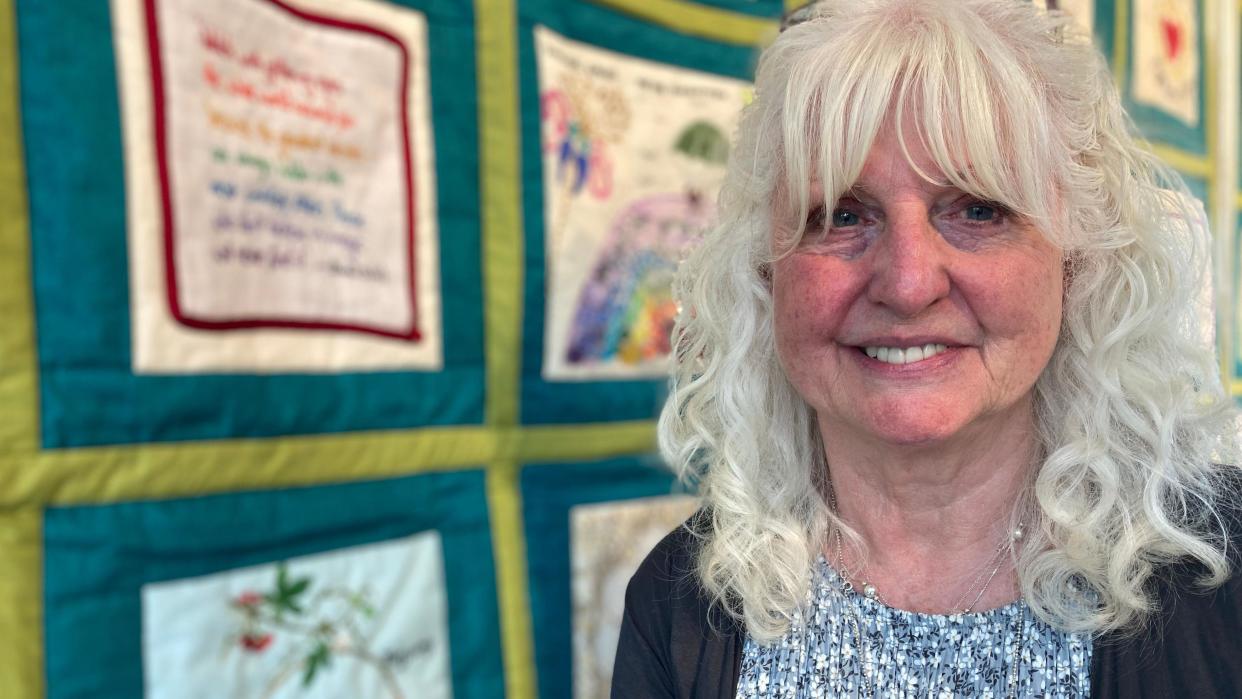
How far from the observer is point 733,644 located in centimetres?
101

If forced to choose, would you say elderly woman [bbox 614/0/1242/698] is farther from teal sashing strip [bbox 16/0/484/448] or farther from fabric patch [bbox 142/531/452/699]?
teal sashing strip [bbox 16/0/484/448]

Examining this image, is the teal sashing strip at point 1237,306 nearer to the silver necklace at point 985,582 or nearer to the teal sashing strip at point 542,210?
the teal sashing strip at point 542,210

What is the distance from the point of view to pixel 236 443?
3.85 ft

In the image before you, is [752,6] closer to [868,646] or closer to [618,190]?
[618,190]

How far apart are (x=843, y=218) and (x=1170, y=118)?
214 centimetres

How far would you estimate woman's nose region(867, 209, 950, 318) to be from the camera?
34.2 inches

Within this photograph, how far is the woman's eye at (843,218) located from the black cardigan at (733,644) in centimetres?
37

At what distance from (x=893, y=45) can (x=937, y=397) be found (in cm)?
31

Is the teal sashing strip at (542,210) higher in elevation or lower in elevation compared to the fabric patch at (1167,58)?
lower

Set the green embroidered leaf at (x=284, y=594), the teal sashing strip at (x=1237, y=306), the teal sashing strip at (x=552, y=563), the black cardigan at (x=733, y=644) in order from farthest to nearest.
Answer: the teal sashing strip at (x=1237, y=306)
the teal sashing strip at (x=552, y=563)
the green embroidered leaf at (x=284, y=594)
the black cardigan at (x=733, y=644)

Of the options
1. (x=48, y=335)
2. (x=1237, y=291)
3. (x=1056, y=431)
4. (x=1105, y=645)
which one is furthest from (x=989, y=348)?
(x=1237, y=291)

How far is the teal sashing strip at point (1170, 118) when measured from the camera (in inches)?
98.6

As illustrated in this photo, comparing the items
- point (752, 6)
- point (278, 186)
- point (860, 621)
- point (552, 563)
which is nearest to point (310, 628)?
point (552, 563)

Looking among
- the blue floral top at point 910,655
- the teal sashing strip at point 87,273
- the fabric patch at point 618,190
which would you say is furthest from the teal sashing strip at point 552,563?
→ the blue floral top at point 910,655
